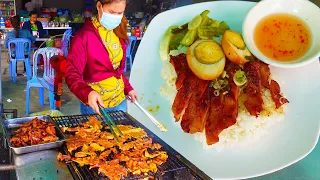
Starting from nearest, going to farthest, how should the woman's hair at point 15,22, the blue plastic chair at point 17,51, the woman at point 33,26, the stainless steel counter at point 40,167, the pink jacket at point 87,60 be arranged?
the stainless steel counter at point 40,167 → the pink jacket at point 87,60 → the blue plastic chair at point 17,51 → the woman's hair at point 15,22 → the woman at point 33,26

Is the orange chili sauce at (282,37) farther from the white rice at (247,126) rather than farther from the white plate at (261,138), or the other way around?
the white rice at (247,126)

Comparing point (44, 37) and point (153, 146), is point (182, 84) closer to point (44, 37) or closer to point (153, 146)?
point (153, 146)

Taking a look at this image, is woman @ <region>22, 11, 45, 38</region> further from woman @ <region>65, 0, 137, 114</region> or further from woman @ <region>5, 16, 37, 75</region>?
woman @ <region>65, 0, 137, 114</region>

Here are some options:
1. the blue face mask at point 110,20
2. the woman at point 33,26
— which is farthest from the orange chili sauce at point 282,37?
the woman at point 33,26

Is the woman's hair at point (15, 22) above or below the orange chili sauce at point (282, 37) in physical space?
below

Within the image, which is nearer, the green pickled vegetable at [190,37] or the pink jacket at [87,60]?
the pink jacket at [87,60]

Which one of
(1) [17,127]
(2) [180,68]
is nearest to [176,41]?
(2) [180,68]

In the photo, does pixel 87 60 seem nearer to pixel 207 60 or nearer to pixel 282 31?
pixel 207 60

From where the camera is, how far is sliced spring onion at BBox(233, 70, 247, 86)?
2.38 metres

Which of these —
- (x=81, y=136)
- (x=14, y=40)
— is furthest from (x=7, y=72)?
(x=81, y=136)

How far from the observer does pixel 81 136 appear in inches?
79.4

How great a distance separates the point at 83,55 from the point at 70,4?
1061cm

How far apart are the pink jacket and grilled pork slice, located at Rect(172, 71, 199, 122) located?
1.55ft

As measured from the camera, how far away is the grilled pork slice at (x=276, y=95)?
2.48 m
